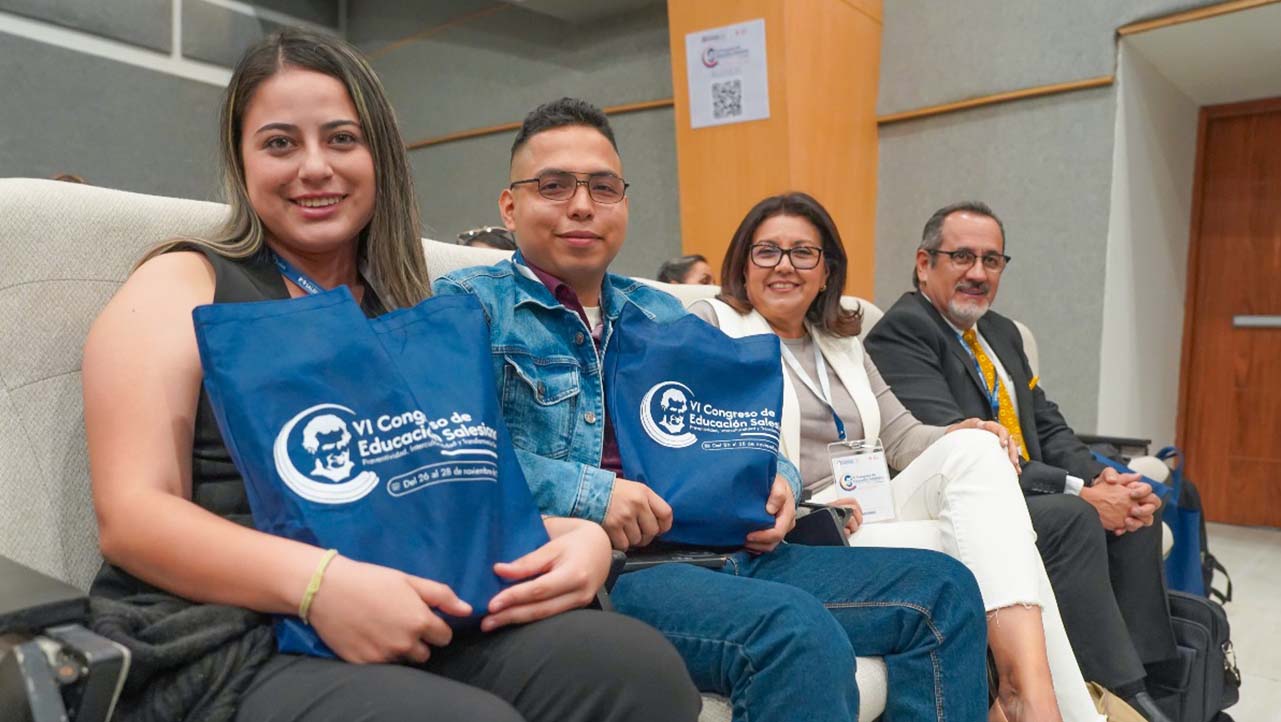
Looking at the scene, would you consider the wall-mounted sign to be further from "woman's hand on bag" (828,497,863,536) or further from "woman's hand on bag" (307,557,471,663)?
"woman's hand on bag" (307,557,471,663)

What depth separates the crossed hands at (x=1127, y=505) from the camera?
2002 mm

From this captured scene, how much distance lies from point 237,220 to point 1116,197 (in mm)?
3630

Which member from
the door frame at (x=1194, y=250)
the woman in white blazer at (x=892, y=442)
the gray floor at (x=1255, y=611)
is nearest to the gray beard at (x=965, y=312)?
the woman in white blazer at (x=892, y=442)

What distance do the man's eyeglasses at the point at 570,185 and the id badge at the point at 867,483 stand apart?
741 mm

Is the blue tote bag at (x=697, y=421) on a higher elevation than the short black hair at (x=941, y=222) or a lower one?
lower

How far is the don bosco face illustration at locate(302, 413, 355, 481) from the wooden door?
188 inches

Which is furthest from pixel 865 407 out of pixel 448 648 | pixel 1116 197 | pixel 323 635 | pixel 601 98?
pixel 601 98

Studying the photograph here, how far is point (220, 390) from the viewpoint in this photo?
0.83 metres

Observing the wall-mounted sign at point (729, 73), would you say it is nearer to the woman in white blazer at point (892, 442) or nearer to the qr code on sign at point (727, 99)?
the qr code on sign at point (727, 99)

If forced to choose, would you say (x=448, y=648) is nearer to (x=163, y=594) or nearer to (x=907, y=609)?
(x=163, y=594)

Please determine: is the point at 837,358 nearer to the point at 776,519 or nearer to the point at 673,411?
the point at 776,519

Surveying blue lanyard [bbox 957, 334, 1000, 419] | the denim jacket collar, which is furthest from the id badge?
blue lanyard [bbox 957, 334, 1000, 419]

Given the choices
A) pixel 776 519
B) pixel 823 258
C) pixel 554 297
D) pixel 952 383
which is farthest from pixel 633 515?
pixel 952 383

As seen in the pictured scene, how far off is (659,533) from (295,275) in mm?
605
